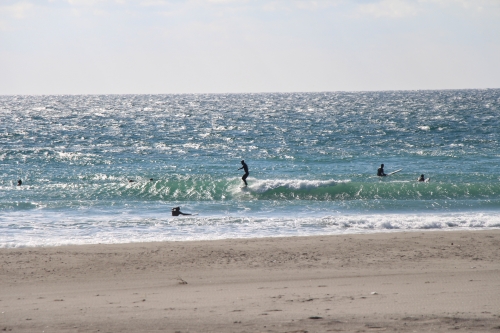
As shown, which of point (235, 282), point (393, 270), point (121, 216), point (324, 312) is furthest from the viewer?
point (121, 216)

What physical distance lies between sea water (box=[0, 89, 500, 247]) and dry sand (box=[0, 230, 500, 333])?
2.39m

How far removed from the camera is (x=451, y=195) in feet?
76.4

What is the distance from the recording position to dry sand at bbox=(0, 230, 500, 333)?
7969 millimetres

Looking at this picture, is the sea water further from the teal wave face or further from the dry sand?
the dry sand

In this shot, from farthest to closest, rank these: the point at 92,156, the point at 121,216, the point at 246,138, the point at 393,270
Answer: the point at 246,138, the point at 92,156, the point at 121,216, the point at 393,270

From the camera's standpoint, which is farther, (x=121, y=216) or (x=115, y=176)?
(x=115, y=176)

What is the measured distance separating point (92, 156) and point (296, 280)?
2663cm

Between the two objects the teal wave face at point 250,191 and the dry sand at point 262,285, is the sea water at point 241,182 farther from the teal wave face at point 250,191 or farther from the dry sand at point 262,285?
the dry sand at point 262,285

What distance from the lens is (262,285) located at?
10297 millimetres

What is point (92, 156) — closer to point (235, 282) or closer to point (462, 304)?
point (235, 282)

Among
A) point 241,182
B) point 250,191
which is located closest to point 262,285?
point 250,191

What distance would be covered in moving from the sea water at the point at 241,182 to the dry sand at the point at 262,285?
2386 millimetres

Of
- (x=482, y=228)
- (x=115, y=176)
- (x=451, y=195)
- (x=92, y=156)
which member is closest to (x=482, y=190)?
(x=451, y=195)

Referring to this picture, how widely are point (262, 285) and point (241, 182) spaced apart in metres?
15.8
